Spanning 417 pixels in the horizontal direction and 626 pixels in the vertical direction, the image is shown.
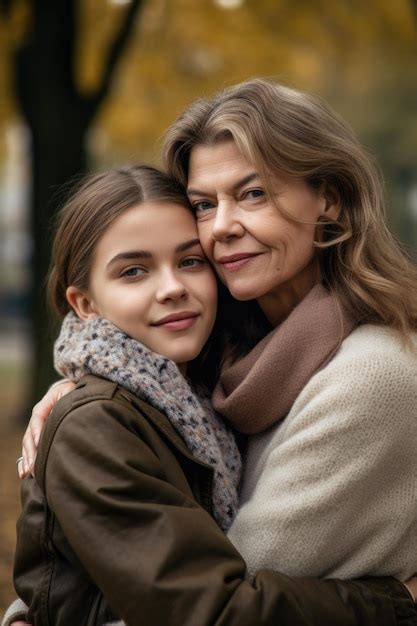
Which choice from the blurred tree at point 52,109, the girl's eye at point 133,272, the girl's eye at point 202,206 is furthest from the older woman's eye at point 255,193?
the blurred tree at point 52,109

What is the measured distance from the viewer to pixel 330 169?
3.03 meters

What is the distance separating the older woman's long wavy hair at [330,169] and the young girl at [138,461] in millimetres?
305

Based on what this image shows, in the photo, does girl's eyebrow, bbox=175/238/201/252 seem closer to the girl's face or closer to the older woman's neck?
the girl's face

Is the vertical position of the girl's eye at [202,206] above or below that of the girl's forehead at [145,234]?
above

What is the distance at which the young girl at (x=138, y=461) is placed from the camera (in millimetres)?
2293

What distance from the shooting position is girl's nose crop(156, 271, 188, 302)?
283 centimetres

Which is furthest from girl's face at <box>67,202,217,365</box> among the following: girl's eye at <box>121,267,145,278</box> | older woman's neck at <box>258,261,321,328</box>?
older woman's neck at <box>258,261,321,328</box>

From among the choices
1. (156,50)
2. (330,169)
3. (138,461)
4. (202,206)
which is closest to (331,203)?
(330,169)

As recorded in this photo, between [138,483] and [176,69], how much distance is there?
1057 centimetres

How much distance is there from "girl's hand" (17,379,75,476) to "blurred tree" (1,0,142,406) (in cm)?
622

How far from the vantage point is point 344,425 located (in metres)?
2.53

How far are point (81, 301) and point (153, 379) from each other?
0.50 m

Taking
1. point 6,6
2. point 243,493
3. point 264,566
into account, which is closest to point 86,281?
point 243,493

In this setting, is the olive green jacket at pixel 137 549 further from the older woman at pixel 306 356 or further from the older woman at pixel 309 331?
the older woman at pixel 309 331
